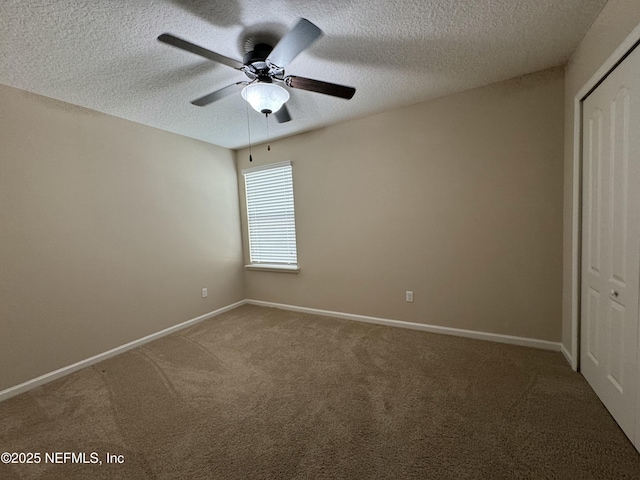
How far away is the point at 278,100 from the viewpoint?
1.87 metres

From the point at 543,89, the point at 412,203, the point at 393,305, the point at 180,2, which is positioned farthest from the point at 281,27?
the point at 393,305

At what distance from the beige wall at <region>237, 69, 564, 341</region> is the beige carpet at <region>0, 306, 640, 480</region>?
482 mm

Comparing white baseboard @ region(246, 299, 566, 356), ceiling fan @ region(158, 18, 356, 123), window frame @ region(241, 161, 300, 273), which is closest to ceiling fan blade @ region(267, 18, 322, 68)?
ceiling fan @ region(158, 18, 356, 123)

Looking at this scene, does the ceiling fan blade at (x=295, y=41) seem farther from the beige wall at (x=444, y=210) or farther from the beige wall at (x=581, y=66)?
the beige wall at (x=444, y=210)

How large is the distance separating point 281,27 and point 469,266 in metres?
2.61

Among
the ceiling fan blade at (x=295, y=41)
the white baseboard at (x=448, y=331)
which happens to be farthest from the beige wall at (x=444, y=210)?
the ceiling fan blade at (x=295, y=41)

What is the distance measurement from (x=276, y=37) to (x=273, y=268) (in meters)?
2.84

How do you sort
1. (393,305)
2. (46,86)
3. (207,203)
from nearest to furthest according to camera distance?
1. (46,86)
2. (393,305)
3. (207,203)

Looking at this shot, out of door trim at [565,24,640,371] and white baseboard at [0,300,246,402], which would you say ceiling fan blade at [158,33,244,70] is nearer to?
door trim at [565,24,640,371]

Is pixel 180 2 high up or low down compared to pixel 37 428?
up

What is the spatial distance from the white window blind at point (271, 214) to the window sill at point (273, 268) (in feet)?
0.24

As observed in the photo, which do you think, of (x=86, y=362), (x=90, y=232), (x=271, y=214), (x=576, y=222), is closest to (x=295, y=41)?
(x=576, y=222)

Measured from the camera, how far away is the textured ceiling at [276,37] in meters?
1.51

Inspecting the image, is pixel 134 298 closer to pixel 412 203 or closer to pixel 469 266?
pixel 412 203
